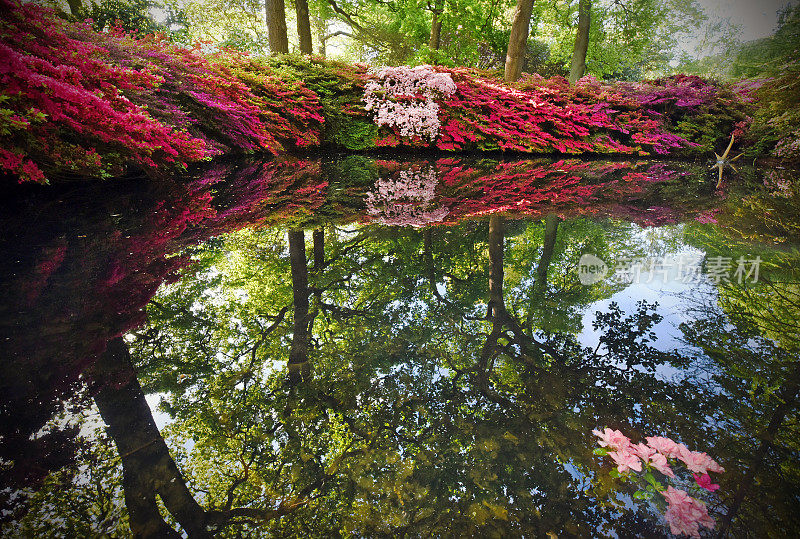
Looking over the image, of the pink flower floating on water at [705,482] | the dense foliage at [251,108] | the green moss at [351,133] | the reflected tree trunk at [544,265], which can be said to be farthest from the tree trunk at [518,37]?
the pink flower floating on water at [705,482]

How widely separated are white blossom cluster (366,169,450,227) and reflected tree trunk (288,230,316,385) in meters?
0.73

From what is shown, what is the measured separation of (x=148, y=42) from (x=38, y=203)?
2.83m

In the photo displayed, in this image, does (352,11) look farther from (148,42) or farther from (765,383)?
(765,383)

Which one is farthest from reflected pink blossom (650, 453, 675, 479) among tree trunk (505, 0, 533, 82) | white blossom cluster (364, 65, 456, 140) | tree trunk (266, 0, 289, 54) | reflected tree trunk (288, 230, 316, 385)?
tree trunk (505, 0, 533, 82)

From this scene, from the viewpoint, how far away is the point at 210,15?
17.3 meters

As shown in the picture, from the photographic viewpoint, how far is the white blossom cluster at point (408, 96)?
6.81m

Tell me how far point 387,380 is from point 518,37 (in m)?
10.1

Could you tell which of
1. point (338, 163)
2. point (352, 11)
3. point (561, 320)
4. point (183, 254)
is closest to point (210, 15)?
point (352, 11)

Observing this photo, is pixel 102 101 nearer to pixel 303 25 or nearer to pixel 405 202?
pixel 405 202

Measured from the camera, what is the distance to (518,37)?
28.0ft

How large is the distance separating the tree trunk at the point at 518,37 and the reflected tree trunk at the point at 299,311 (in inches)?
341

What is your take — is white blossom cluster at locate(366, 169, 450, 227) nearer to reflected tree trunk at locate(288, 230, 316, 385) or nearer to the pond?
the pond

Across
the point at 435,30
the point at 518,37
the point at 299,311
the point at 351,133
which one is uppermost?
the point at 435,30

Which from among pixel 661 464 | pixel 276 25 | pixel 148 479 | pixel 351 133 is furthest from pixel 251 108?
pixel 661 464
